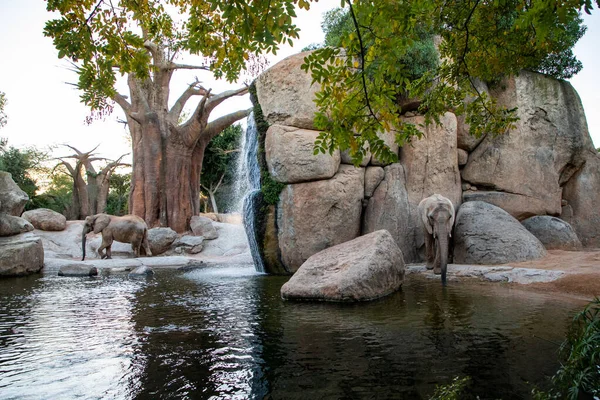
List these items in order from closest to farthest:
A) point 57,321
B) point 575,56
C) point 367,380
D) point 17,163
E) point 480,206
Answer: point 367,380 → point 57,321 → point 480,206 → point 575,56 → point 17,163

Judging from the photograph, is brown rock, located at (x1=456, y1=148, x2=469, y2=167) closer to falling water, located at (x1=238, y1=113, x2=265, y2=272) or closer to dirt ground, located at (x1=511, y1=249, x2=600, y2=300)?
dirt ground, located at (x1=511, y1=249, x2=600, y2=300)

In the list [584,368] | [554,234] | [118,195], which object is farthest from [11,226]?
[118,195]

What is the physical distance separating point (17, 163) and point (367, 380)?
32.1 metres

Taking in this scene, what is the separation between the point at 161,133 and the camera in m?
23.2

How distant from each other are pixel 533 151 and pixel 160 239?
50.6 ft

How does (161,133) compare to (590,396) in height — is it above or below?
above

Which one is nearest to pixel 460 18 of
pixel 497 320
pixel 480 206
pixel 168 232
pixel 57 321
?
pixel 497 320

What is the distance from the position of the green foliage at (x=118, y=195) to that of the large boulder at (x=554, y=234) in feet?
107

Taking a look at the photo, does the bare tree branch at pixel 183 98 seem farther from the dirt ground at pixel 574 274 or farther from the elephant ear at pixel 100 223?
the dirt ground at pixel 574 274

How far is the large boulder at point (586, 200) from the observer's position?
13.9 m

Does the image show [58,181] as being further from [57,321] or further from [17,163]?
[57,321]

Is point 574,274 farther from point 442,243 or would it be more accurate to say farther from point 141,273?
point 141,273

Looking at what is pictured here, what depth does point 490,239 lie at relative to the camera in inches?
426

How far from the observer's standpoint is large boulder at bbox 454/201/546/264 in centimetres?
1048
